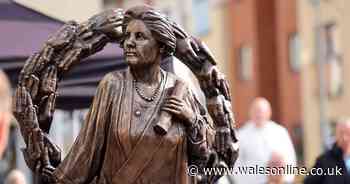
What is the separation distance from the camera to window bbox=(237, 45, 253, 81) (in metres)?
48.2

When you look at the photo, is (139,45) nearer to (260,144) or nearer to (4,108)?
A: (4,108)

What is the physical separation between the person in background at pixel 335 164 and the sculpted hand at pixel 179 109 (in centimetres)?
507

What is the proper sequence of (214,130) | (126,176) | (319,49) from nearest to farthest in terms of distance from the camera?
(126,176) → (214,130) → (319,49)

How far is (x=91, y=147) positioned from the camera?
24.9 feet

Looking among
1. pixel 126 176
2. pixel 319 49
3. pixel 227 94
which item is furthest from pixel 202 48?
pixel 319 49

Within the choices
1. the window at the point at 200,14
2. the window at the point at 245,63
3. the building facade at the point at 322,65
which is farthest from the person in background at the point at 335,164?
the window at the point at 200,14

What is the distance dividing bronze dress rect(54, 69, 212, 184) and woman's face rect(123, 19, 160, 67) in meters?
0.13

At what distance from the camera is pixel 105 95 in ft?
→ 25.0

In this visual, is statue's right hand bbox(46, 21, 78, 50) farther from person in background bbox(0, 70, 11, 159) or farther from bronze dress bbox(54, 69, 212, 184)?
person in background bbox(0, 70, 11, 159)

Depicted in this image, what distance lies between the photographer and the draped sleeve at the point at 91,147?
757 centimetres

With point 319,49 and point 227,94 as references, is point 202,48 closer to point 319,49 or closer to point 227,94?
point 227,94

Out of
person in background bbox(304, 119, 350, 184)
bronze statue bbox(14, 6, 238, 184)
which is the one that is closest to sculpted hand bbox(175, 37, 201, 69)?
bronze statue bbox(14, 6, 238, 184)

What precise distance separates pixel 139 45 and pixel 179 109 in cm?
39

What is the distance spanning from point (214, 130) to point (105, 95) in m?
0.68
